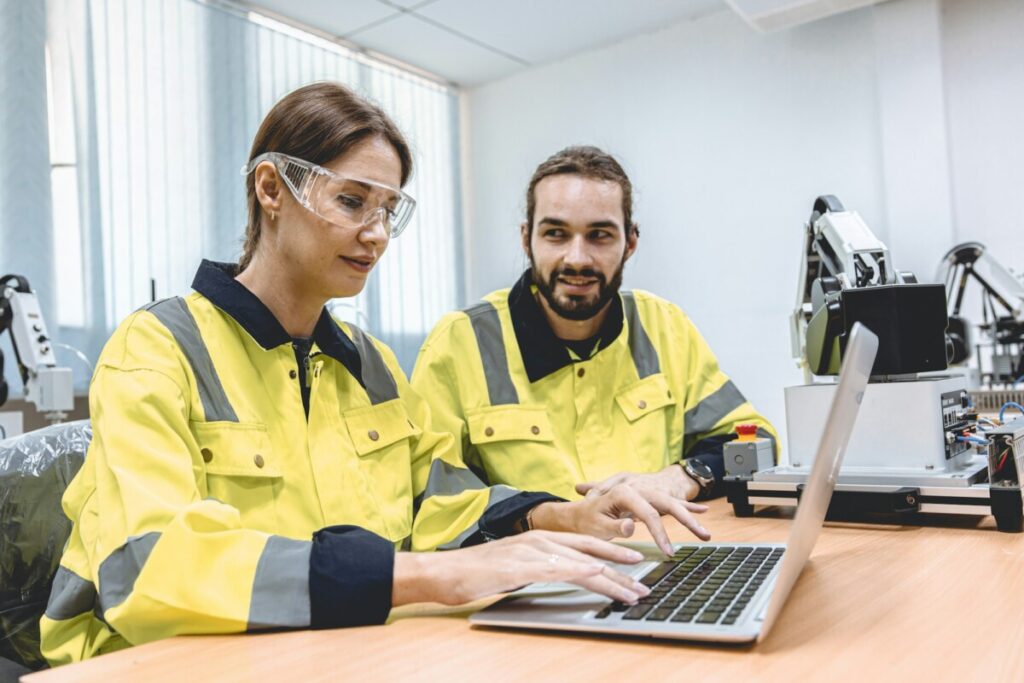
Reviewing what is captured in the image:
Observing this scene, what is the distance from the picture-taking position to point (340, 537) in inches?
33.7

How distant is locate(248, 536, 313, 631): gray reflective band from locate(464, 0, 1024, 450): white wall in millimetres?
3505

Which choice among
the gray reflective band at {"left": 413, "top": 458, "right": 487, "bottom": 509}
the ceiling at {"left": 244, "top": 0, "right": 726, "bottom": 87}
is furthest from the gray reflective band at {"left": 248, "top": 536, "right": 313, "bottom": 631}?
the ceiling at {"left": 244, "top": 0, "right": 726, "bottom": 87}

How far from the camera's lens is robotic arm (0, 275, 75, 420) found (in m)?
2.53

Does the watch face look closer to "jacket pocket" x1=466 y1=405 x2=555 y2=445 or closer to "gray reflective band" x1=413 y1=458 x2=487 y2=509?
"jacket pocket" x1=466 y1=405 x2=555 y2=445

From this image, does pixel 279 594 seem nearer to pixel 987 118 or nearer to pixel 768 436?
pixel 768 436

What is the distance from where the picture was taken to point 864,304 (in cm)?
124

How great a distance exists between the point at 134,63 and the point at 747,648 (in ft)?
11.8

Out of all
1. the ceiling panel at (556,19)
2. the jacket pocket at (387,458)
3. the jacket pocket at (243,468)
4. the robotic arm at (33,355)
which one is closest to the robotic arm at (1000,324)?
the ceiling panel at (556,19)

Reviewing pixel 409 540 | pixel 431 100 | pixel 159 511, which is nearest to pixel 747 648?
pixel 159 511

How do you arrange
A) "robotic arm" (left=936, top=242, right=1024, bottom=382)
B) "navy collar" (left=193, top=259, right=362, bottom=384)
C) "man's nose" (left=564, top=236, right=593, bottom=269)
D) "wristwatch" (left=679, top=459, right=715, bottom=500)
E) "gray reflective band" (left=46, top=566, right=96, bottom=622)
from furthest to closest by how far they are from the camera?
"robotic arm" (left=936, top=242, right=1024, bottom=382), "man's nose" (left=564, top=236, right=593, bottom=269), "wristwatch" (left=679, top=459, right=715, bottom=500), "navy collar" (left=193, top=259, right=362, bottom=384), "gray reflective band" (left=46, top=566, right=96, bottom=622)

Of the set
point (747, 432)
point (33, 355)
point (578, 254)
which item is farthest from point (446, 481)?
point (33, 355)

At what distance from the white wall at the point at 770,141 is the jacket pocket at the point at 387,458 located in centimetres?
306

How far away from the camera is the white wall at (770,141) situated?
11.9ft

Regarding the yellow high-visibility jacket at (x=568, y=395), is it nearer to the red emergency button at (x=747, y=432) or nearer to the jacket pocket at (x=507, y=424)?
the jacket pocket at (x=507, y=424)
